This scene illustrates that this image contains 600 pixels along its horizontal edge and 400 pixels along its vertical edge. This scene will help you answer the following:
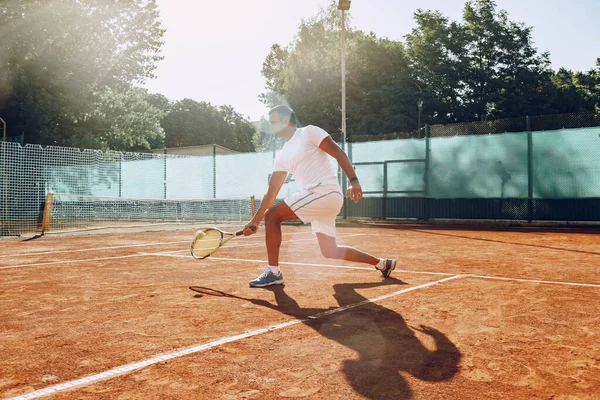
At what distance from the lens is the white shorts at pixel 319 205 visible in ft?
16.8

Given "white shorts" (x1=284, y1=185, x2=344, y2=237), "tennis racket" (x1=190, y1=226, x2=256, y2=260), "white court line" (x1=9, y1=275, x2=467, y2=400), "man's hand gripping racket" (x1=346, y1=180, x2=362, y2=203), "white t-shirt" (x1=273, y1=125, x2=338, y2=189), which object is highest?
"white t-shirt" (x1=273, y1=125, x2=338, y2=189)

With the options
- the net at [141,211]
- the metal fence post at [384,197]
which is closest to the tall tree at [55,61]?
the net at [141,211]

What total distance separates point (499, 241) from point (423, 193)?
7151 mm

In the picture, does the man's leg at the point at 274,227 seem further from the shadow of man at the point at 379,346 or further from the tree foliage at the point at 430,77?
the tree foliage at the point at 430,77

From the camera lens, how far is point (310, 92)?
41000 mm

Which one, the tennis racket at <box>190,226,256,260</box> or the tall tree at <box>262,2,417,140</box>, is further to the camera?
the tall tree at <box>262,2,417,140</box>

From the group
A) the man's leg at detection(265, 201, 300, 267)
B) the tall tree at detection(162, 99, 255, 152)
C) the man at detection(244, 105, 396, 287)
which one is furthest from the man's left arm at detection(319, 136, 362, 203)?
the tall tree at detection(162, 99, 255, 152)

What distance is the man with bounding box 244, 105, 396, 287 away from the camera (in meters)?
5.12

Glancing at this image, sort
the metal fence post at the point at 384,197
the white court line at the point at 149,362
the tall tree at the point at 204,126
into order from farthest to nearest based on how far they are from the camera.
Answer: the tall tree at the point at 204,126 → the metal fence post at the point at 384,197 → the white court line at the point at 149,362

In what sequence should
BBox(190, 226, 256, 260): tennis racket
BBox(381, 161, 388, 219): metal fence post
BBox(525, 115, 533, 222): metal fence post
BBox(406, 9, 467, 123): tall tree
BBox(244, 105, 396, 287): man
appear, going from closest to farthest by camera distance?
BBox(244, 105, 396, 287): man, BBox(190, 226, 256, 260): tennis racket, BBox(525, 115, 533, 222): metal fence post, BBox(381, 161, 388, 219): metal fence post, BBox(406, 9, 467, 123): tall tree

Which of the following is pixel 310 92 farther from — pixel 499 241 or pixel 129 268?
pixel 129 268

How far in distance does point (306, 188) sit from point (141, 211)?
57.7ft

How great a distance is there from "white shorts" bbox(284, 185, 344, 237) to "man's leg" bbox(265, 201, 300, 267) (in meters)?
0.12

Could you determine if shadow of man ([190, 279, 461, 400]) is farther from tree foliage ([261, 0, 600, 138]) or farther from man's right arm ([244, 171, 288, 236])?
tree foliage ([261, 0, 600, 138])
